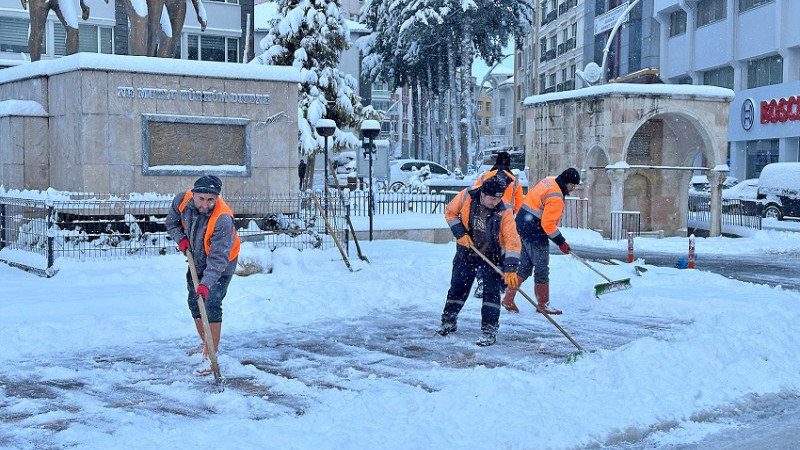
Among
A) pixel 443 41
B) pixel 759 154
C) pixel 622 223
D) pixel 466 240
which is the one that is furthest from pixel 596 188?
pixel 443 41

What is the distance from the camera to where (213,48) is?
36531 mm

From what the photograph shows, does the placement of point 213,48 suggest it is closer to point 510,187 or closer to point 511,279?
point 510,187

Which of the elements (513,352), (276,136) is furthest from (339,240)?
(513,352)

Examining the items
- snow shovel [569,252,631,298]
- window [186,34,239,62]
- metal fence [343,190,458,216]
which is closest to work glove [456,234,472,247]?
snow shovel [569,252,631,298]

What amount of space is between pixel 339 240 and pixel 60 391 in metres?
7.57

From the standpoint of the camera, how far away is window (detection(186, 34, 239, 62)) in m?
36.1

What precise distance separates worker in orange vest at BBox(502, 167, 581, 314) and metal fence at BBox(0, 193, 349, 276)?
3904 mm

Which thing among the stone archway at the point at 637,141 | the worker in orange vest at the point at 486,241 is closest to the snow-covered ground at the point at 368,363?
the worker in orange vest at the point at 486,241

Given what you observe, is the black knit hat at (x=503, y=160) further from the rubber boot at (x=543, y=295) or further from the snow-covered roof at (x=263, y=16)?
the snow-covered roof at (x=263, y=16)

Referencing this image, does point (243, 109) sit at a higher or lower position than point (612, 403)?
higher

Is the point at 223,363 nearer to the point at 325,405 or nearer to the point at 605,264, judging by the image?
the point at 325,405

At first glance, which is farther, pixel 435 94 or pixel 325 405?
pixel 435 94

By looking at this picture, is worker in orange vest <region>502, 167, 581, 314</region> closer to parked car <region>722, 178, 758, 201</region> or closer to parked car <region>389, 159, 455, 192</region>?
parked car <region>722, 178, 758, 201</region>

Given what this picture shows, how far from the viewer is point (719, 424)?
5832mm
